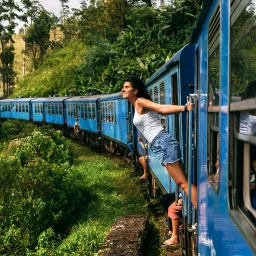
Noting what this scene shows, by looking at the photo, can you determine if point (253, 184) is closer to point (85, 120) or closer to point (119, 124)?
point (119, 124)

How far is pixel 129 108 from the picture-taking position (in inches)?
529

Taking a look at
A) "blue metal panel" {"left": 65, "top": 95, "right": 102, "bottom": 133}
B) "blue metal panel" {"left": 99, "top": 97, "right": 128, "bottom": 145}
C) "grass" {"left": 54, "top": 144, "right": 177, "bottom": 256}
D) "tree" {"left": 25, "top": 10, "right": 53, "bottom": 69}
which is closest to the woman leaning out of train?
"grass" {"left": 54, "top": 144, "right": 177, "bottom": 256}

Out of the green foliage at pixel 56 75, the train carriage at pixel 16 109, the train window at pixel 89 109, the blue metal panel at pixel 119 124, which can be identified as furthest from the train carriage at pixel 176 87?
the green foliage at pixel 56 75

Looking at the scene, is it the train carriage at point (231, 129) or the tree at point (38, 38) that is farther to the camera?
the tree at point (38, 38)

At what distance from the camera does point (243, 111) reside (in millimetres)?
1773

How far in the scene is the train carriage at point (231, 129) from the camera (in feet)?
5.38

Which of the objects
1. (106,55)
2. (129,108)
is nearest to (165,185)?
(129,108)

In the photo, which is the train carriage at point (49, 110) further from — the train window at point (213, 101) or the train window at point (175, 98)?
the train window at point (213, 101)

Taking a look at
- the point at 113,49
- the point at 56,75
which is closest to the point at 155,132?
the point at 113,49

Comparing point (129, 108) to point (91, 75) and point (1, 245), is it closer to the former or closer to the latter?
point (1, 245)

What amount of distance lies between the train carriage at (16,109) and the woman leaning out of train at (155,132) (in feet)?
104

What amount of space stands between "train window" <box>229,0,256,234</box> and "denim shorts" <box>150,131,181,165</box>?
2021 mm

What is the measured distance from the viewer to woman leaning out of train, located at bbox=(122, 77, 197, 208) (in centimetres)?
394

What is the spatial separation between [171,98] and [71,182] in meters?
5.39
